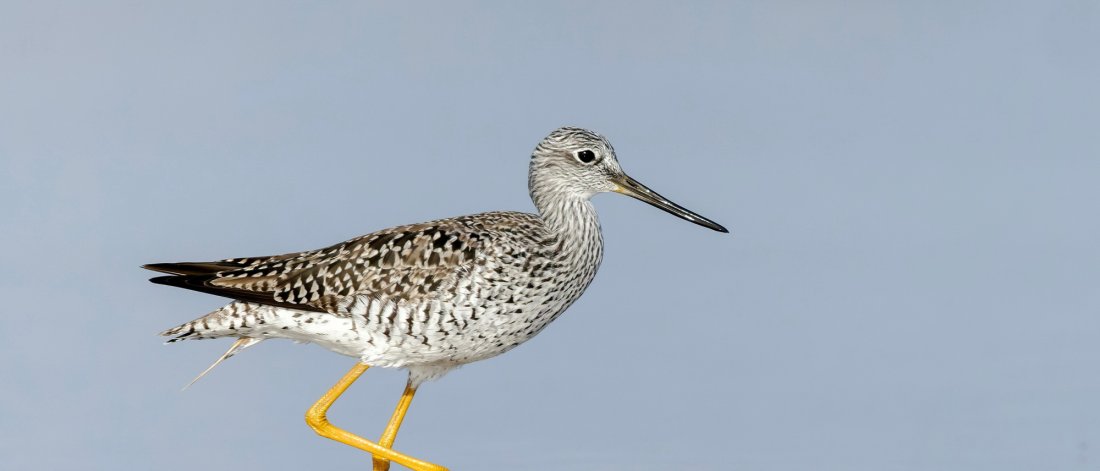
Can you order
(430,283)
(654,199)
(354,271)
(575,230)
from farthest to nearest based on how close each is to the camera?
1. (654,199)
2. (575,230)
3. (354,271)
4. (430,283)

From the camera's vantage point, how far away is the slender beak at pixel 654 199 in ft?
42.6

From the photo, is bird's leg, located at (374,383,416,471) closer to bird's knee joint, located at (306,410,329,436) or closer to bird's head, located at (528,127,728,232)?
bird's knee joint, located at (306,410,329,436)

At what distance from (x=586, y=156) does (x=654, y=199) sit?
67 centimetres

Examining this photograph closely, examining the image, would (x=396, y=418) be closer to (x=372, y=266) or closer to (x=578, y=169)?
(x=372, y=266)

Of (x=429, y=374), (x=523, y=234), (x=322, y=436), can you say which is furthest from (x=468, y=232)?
(x=322, y=436)

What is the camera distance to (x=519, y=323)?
1226 cm

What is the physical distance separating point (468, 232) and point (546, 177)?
33.9 inches

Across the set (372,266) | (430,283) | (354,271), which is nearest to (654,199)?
(430,283)

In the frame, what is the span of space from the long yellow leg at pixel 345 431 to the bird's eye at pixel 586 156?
2.38 meters

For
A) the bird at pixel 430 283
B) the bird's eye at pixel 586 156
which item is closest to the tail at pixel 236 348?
the bird at pixel 430 283

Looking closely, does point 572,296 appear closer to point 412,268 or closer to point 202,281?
point 412,268

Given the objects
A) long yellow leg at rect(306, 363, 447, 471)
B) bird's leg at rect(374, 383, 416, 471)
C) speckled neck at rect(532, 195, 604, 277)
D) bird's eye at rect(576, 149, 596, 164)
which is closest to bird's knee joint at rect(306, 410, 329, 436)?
long yellow leg at rect(306, 363, 447, 471)

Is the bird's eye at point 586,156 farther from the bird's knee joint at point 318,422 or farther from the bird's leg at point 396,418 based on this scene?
the bird's knee joint at point 318,422

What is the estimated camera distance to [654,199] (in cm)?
1304
